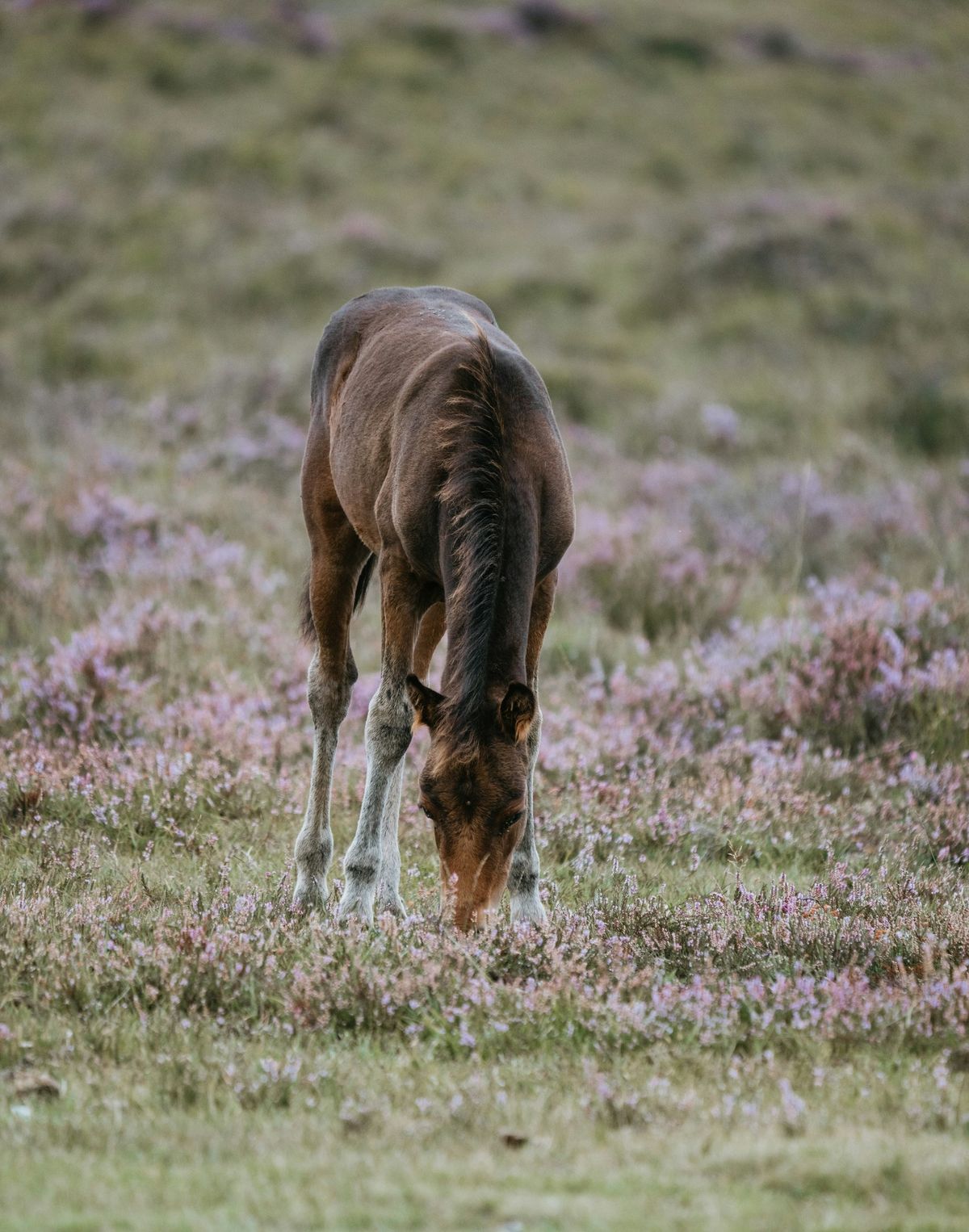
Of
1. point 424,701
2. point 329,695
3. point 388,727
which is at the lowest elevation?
point 329,695

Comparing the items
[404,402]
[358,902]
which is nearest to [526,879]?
[358,902]

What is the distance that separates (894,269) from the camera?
20.2 m

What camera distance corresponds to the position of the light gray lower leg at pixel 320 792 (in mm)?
5250

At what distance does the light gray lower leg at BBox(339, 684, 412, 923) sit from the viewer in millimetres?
4832

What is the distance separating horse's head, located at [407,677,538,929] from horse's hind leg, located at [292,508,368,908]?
1.49 metres

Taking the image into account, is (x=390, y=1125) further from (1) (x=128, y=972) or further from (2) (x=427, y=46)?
(2) (x=427, y=46)

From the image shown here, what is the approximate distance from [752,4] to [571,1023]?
3995 cm

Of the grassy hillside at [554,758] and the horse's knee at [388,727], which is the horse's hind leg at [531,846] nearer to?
the grassy hillside at [554,758]

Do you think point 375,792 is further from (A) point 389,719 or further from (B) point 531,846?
(B) point 531,846

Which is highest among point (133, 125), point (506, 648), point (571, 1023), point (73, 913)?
point (506, 648)

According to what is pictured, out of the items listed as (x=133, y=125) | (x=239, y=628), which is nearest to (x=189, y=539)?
(x=239, y=628)

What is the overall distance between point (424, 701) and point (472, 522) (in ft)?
2.01

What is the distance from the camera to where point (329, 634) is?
5.79m

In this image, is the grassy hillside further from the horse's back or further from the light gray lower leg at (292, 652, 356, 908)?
the horse's back
